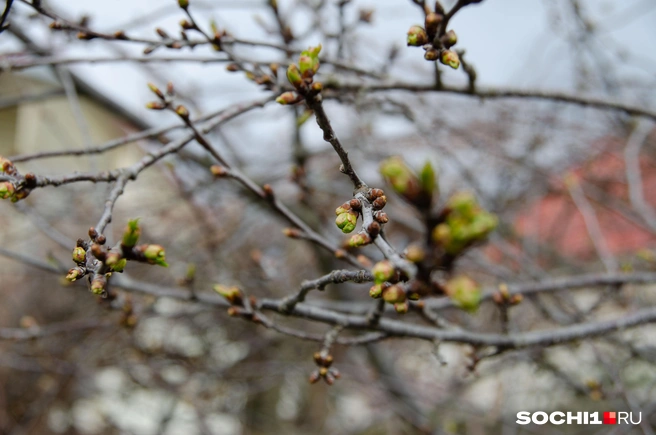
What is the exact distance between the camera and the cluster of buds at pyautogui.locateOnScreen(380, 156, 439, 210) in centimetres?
51

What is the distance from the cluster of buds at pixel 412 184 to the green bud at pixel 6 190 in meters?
0.81

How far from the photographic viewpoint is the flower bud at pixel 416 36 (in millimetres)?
943

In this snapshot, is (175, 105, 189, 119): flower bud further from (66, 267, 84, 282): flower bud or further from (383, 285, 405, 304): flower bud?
(383, 285, 405, 304): flower bud

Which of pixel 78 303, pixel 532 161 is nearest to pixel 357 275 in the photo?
pixel 532 161

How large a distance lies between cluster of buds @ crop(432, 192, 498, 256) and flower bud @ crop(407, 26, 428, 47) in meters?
0.56

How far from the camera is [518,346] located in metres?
1.45

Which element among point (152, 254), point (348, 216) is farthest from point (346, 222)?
point (152, 254)

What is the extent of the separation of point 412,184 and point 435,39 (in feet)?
1.95

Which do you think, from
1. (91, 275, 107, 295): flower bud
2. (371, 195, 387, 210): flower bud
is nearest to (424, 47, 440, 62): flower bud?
(371, 195, 387, 210): flower bud

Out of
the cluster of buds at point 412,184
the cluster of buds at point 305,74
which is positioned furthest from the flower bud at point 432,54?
the cluster of buds at point 412,184

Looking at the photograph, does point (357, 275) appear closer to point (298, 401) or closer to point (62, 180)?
point (62, 180)

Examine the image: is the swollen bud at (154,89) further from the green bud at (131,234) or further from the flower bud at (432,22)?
the flower bud at (432,22)

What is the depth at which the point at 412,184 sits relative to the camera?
1.69 ft

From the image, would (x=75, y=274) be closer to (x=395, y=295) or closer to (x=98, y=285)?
(x=98, y=285)
